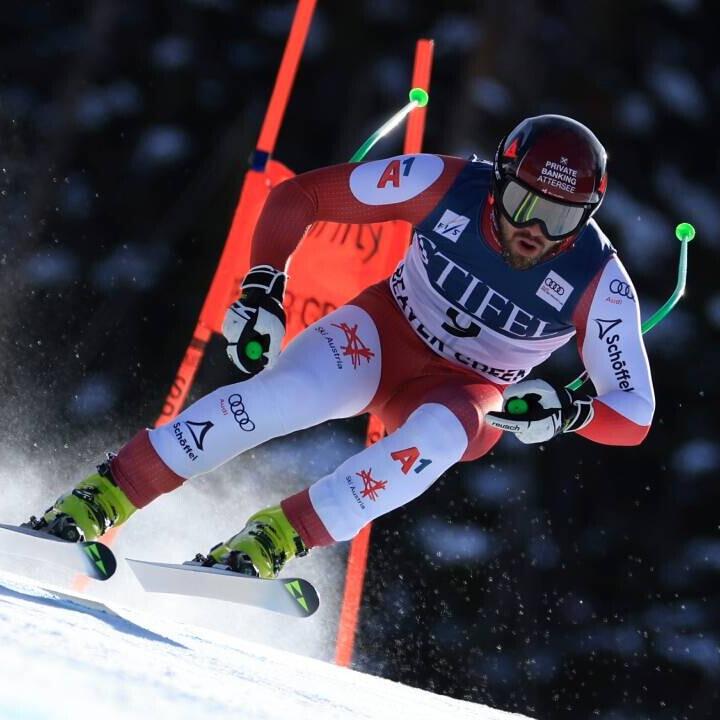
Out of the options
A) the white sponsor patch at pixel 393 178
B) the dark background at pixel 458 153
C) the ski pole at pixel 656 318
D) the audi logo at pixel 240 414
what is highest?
the white sponsor patch at pixel 393 178

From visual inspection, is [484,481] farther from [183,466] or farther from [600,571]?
[183,466]

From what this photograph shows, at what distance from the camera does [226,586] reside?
2.08 metres

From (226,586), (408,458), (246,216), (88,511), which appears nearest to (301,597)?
(226,586)

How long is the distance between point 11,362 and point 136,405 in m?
0.36

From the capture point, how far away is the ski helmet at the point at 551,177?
2.28m

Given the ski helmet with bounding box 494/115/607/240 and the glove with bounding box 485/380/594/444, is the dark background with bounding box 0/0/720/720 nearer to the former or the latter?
the ski helmet with bounding box 494/115/607/240

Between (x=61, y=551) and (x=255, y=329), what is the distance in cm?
50

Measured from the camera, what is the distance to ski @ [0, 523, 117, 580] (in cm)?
199

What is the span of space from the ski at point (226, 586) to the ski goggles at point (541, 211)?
790mm

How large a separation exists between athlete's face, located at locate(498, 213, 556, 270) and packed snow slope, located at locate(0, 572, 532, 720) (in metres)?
0.84

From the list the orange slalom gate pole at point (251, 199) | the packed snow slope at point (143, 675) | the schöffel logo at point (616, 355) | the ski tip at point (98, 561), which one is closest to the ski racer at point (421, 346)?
the schöffel logo at point (616, 355)

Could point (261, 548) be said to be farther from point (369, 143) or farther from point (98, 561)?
point (369, 143)

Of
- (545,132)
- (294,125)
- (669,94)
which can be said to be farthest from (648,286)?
(545,132)

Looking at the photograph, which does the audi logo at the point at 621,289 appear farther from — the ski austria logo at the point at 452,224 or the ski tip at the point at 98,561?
the ski tip at the point at 98,561
